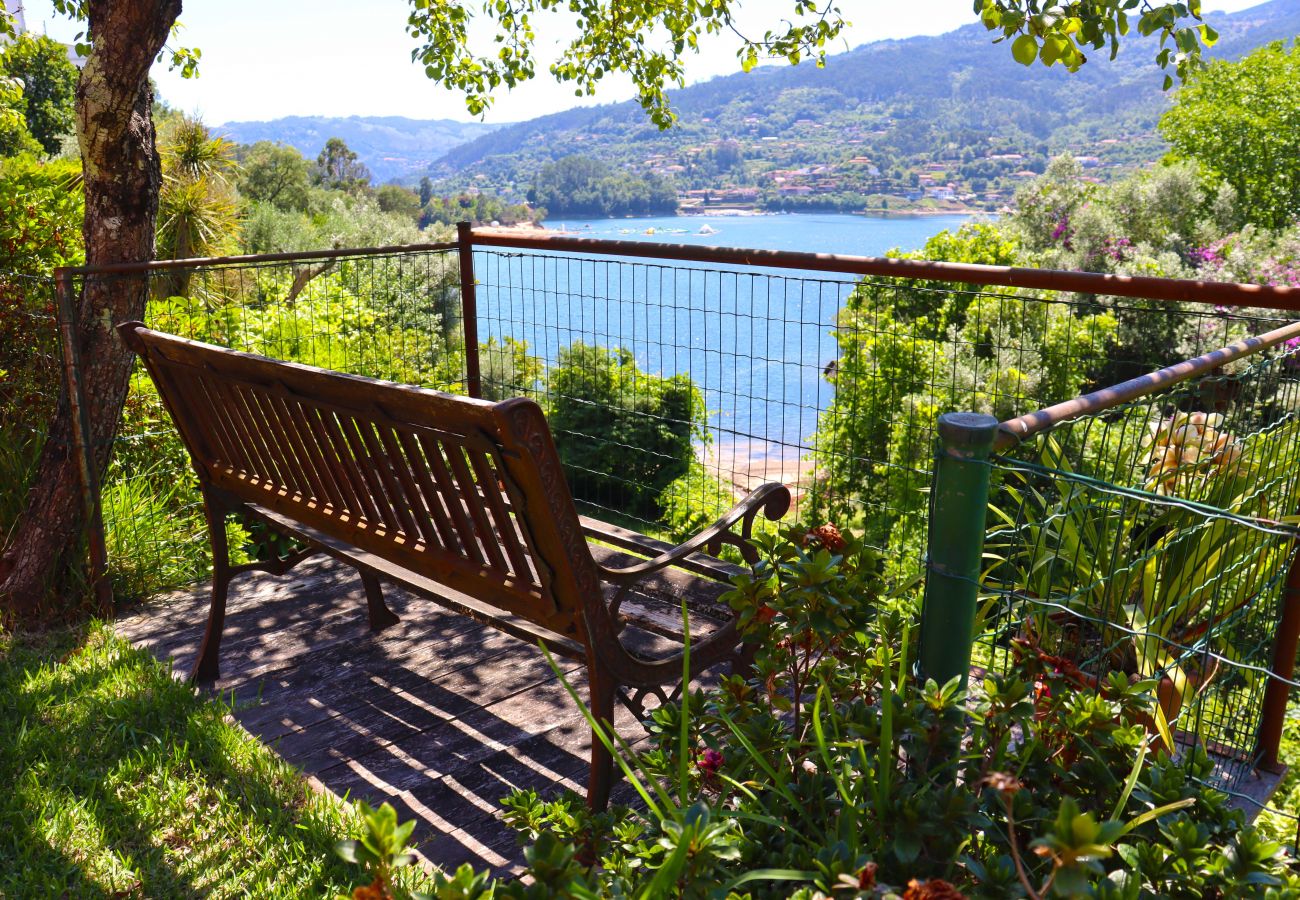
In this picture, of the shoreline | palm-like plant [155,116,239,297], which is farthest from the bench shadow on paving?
the shoreline

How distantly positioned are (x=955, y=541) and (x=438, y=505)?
1.50m

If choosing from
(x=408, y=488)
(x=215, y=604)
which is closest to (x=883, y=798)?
(x=408, y=488)

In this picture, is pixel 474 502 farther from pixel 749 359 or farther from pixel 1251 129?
pixel 1251 129

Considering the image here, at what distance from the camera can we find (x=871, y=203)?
67.6 m

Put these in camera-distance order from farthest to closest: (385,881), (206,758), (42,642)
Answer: (42,642) < (206,758) < (385,881)

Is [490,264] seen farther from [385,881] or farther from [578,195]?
[578,195]

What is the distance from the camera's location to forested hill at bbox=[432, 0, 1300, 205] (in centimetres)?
7462

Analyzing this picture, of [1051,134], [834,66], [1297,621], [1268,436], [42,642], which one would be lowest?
[42,642]

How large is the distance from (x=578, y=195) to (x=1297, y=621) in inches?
2841

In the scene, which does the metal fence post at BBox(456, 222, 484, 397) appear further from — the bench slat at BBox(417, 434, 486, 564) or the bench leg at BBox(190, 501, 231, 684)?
the bench slat at BBox(417, 434, 486, 564)

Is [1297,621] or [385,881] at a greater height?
[385,881]

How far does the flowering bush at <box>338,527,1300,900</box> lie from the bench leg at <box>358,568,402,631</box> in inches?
93.4

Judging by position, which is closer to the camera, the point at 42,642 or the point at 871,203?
the point at 42,642

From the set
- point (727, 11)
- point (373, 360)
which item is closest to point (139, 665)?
point (373, 360)
